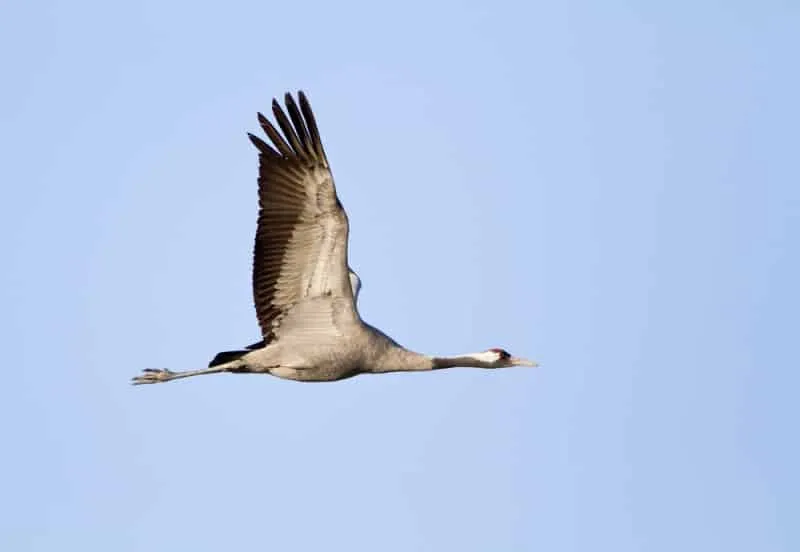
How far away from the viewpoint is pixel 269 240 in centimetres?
2417

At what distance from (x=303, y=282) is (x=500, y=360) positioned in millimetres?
3042

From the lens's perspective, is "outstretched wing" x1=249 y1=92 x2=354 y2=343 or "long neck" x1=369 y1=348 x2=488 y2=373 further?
"long neck" x1=369 y1=348 x2=488 y2=373

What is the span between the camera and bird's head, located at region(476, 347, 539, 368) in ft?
84.2

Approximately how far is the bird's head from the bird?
1.64 ft

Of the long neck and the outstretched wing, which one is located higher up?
the outstretched wing

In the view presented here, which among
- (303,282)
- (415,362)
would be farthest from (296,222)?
(415,362)

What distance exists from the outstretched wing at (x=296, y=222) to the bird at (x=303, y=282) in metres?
0.01

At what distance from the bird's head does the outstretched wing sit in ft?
7.50

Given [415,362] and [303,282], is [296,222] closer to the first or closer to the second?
[303,282]

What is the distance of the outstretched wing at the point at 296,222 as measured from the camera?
23594 mm

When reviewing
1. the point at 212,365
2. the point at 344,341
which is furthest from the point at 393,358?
the point at 212,365

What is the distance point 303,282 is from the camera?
79.9 ft

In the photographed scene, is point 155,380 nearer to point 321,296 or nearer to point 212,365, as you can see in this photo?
point 212,365

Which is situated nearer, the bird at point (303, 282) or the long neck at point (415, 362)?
the bird at point (303, 282)
